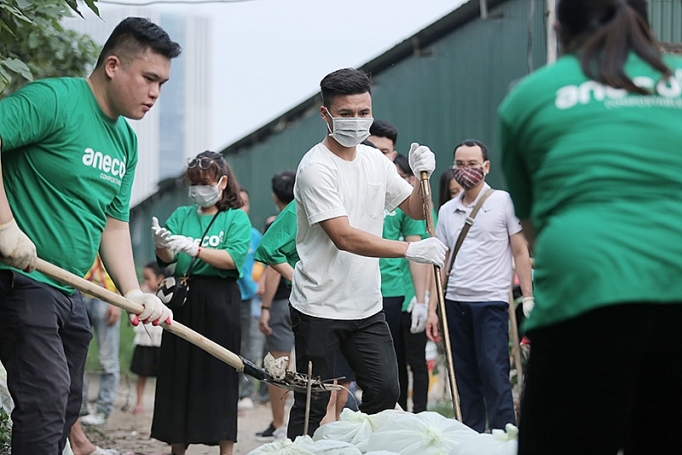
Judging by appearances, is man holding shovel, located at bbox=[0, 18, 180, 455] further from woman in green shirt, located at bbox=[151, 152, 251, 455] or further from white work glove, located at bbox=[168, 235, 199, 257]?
woman in green shirt, located at bbox=[151, 152, 251, 455]

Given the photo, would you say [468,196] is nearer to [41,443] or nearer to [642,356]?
[41,443]

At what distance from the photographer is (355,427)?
406 cm

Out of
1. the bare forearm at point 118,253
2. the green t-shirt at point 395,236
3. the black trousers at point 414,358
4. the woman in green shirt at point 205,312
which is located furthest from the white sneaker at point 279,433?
the bare forearm at point 118,253

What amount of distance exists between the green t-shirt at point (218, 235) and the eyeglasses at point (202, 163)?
12.5 inches

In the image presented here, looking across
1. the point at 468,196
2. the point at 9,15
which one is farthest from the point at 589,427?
the point at 468,196

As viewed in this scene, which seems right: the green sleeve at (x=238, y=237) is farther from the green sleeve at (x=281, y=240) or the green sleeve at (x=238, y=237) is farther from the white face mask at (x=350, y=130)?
the white face mask at (x=350, y=130)

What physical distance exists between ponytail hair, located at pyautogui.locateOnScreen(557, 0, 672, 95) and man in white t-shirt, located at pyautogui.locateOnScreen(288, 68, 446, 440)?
7.07 ft

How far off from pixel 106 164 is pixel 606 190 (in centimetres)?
230

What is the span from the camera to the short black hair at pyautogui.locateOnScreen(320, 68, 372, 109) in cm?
452

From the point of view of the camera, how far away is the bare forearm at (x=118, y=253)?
4094 millimetres

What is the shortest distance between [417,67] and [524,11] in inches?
125

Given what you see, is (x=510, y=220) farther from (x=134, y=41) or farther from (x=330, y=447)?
(x=134, y=41)

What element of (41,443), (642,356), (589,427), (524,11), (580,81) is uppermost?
(524,11)

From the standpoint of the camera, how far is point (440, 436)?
12.2 feet
